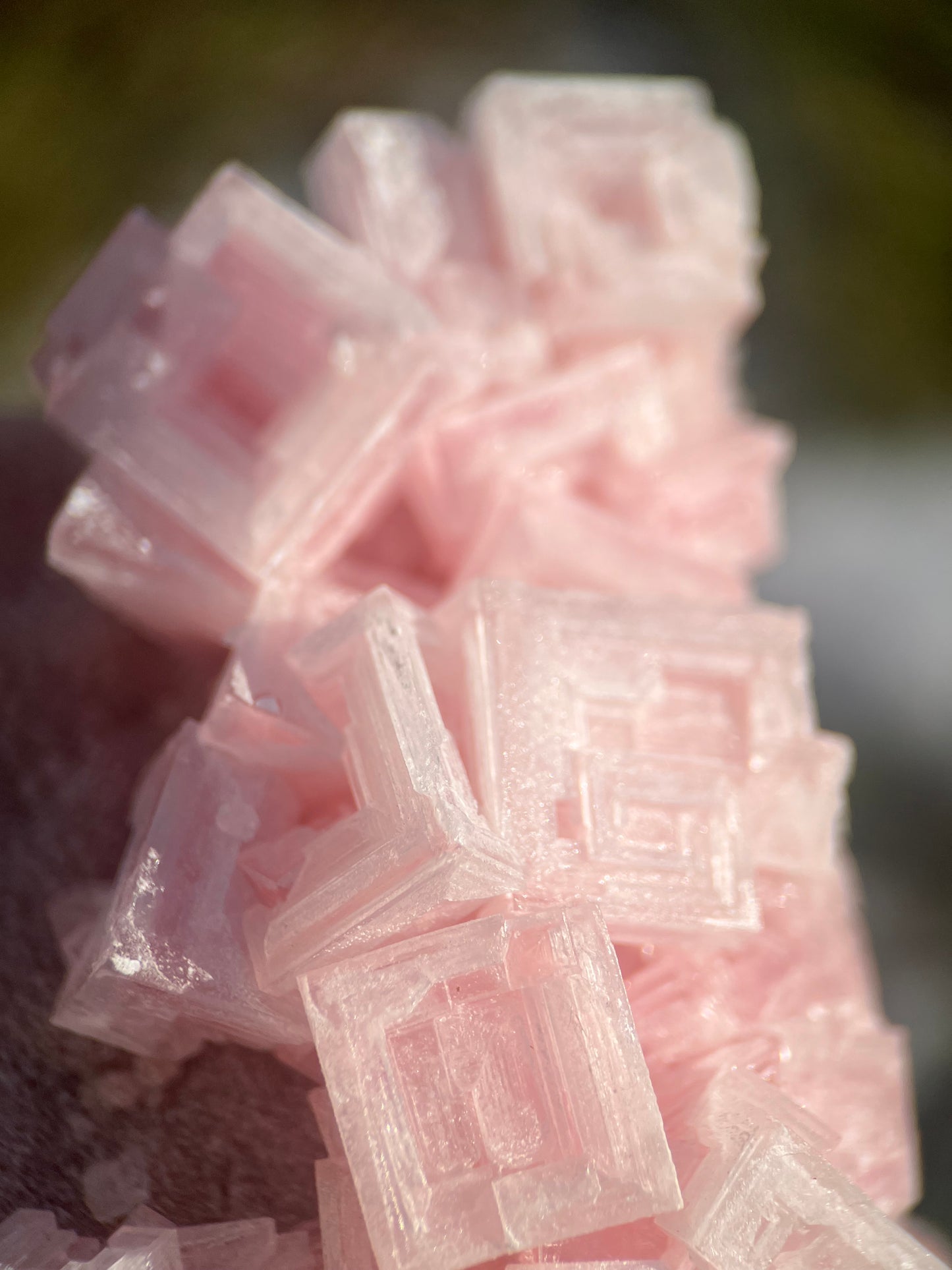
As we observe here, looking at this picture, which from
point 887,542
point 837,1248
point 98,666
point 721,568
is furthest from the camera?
point 887,542

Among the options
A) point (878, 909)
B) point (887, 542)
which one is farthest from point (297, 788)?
point (887, 542)

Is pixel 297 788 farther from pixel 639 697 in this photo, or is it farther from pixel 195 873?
pixel 639 697

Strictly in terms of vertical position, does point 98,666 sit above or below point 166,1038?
above

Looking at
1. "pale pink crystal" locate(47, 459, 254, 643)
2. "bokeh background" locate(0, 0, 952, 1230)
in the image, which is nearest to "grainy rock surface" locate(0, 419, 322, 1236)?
"bokeh background" locate(0, 0, 952, 1230)

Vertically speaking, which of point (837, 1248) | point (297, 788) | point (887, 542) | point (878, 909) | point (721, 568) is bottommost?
point (878, 909)

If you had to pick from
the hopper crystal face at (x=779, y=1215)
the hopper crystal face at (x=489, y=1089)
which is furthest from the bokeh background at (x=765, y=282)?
the hopper crystal face at (x=779, y=1215)

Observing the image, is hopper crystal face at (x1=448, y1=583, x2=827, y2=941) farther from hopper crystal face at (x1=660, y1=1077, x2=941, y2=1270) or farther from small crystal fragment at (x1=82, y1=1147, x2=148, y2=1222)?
small crystal fragment at (x1=82, y1=1147, x2=148, y2=1222)
